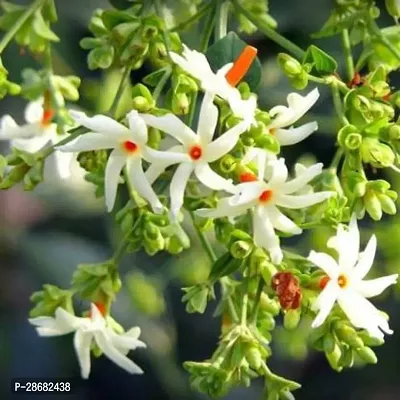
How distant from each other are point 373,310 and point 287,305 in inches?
2.8

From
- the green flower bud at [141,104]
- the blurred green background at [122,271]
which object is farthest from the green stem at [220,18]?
the blurred green background at [122,271]

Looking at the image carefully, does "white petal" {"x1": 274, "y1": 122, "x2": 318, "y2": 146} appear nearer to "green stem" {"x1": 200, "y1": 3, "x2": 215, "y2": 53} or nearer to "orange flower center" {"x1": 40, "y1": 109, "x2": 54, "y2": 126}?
"green stem" {"x1": 200, "y1": 3, "x2": 215, "y2": 53}

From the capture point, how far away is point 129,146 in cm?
75

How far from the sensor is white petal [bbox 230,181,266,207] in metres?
0.73

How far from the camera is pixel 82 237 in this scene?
1441mm

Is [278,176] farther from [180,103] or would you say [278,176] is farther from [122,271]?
[122,271]

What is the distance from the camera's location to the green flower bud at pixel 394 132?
0.78 metres

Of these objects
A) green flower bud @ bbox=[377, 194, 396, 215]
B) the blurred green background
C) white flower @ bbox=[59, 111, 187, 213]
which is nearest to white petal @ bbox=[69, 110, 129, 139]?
white flower @ bbox=[59, 111, 187, 213]

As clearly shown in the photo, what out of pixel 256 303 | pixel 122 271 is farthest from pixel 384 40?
pixel 122 271

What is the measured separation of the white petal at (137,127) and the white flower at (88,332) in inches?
6.9

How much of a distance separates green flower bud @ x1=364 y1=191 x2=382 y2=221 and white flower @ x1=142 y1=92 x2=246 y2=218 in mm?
125

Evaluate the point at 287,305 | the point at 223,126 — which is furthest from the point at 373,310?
the point at 223,126

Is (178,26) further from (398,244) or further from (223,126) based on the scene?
(398,244)

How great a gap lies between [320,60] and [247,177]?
0.14 m
